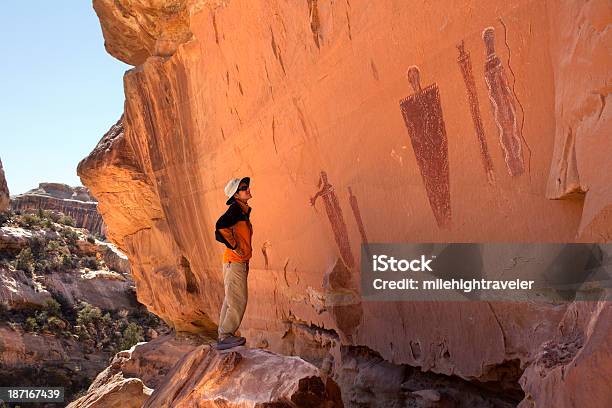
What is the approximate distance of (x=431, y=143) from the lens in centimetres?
354

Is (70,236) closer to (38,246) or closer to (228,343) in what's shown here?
(38,246)

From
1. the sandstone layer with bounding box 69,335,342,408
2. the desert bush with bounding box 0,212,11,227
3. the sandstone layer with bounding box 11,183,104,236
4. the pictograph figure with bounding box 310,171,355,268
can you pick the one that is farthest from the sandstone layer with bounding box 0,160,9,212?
the pictograph figure with bounding box 310,171,355,268

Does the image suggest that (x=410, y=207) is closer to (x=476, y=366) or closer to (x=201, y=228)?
(x=476, y=366)

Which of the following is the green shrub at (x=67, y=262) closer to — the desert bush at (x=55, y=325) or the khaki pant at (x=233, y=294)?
the desert bush at (x=55, y=325)

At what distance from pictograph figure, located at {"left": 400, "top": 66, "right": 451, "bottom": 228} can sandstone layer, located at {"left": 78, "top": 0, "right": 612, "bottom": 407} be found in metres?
0.01

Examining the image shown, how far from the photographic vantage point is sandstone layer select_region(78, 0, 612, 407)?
2.58m

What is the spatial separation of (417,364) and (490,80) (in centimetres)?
185

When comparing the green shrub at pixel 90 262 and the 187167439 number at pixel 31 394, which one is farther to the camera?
the green shrub at pixel 90 262

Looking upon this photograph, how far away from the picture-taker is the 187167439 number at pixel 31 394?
54.9 ft

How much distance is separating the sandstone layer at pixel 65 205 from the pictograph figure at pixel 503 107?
29382 millimetres

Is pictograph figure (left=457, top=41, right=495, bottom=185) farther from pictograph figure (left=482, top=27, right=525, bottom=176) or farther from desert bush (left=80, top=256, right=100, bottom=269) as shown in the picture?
desert bush (left=80, top=256, right=100, bottom=269)

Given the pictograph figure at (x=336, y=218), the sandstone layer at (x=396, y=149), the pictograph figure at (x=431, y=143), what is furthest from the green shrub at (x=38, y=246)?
the pictograph figure at (x=431, y=143)

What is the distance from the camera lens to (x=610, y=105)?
2242 mm

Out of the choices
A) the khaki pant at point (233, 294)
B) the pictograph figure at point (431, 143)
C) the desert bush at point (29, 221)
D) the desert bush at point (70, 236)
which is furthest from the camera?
the desert bush at point (70, 236)
